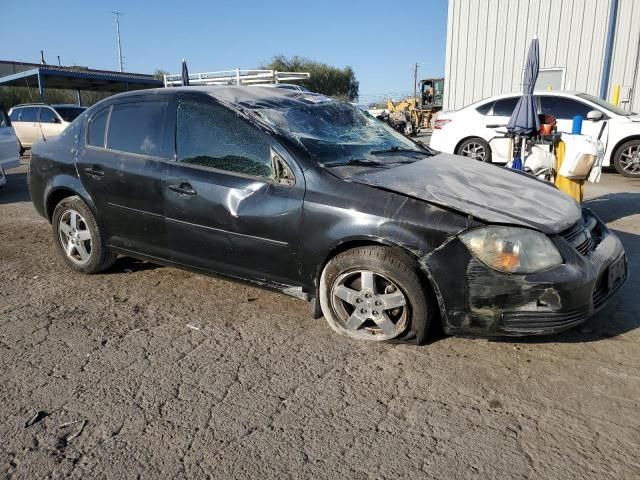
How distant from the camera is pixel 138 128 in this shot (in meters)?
3.96

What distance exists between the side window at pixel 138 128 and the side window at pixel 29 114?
13.0 metres

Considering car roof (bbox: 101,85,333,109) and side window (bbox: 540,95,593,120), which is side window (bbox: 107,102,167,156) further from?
side window (bbox: 540,95,593,120)

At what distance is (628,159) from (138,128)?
8.95m

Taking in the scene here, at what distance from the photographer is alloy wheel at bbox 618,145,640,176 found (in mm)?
9320

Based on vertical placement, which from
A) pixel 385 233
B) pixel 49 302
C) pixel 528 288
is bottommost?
pixel 49 302

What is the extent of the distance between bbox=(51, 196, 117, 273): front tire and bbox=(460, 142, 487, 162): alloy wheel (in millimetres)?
7514

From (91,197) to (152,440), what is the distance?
2.51 meters

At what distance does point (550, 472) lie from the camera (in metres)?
2.08

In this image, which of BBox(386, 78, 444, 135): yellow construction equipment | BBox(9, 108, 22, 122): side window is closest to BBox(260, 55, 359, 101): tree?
BBox(386, 78, 444, 135): yellow construction equipment

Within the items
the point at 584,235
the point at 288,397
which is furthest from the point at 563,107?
the point at 288,397

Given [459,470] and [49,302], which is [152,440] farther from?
[49,302]

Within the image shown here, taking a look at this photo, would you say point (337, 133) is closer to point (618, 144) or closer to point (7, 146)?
point (7, 146)

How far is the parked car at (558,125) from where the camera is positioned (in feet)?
30.6

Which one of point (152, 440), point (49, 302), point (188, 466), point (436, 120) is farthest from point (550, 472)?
point (436, 120)
